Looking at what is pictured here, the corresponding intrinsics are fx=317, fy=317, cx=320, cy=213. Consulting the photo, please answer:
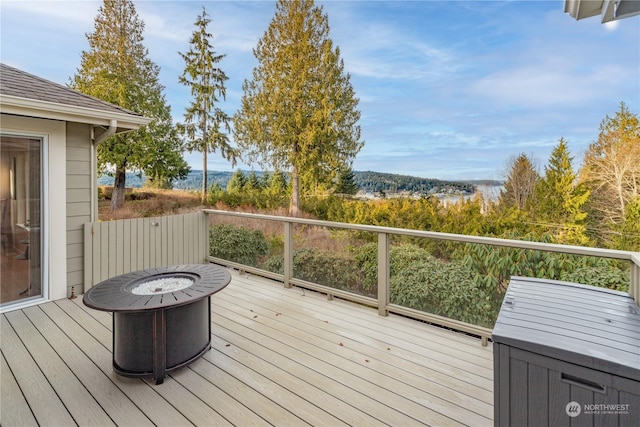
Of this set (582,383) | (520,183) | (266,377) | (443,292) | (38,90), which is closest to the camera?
(582,383)

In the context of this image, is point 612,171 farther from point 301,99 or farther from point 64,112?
point 64,112

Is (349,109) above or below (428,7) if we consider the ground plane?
below

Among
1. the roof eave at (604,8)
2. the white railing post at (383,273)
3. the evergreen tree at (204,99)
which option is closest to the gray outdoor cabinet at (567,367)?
the white railing post at (383,273)

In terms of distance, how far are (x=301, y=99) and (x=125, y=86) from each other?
24.3ft

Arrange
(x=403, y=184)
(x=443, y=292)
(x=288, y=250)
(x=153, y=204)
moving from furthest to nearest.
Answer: (x=153, y=204), (x=403, y=184), (x=288, y=250), (x=443, y=292)

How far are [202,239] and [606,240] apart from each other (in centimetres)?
1250

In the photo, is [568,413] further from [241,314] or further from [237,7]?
[237,7]

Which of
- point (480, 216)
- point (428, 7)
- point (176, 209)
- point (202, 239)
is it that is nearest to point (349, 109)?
point (428, 7)

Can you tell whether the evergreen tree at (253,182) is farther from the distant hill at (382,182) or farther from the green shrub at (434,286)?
the green shrub at (434,286)

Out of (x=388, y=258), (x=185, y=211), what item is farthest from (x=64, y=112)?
(x=185, y=211)

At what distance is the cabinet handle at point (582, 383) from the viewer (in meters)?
1.21

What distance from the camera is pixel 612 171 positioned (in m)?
11.1

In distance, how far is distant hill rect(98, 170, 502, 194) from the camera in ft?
39.7

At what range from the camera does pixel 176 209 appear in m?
14.8
